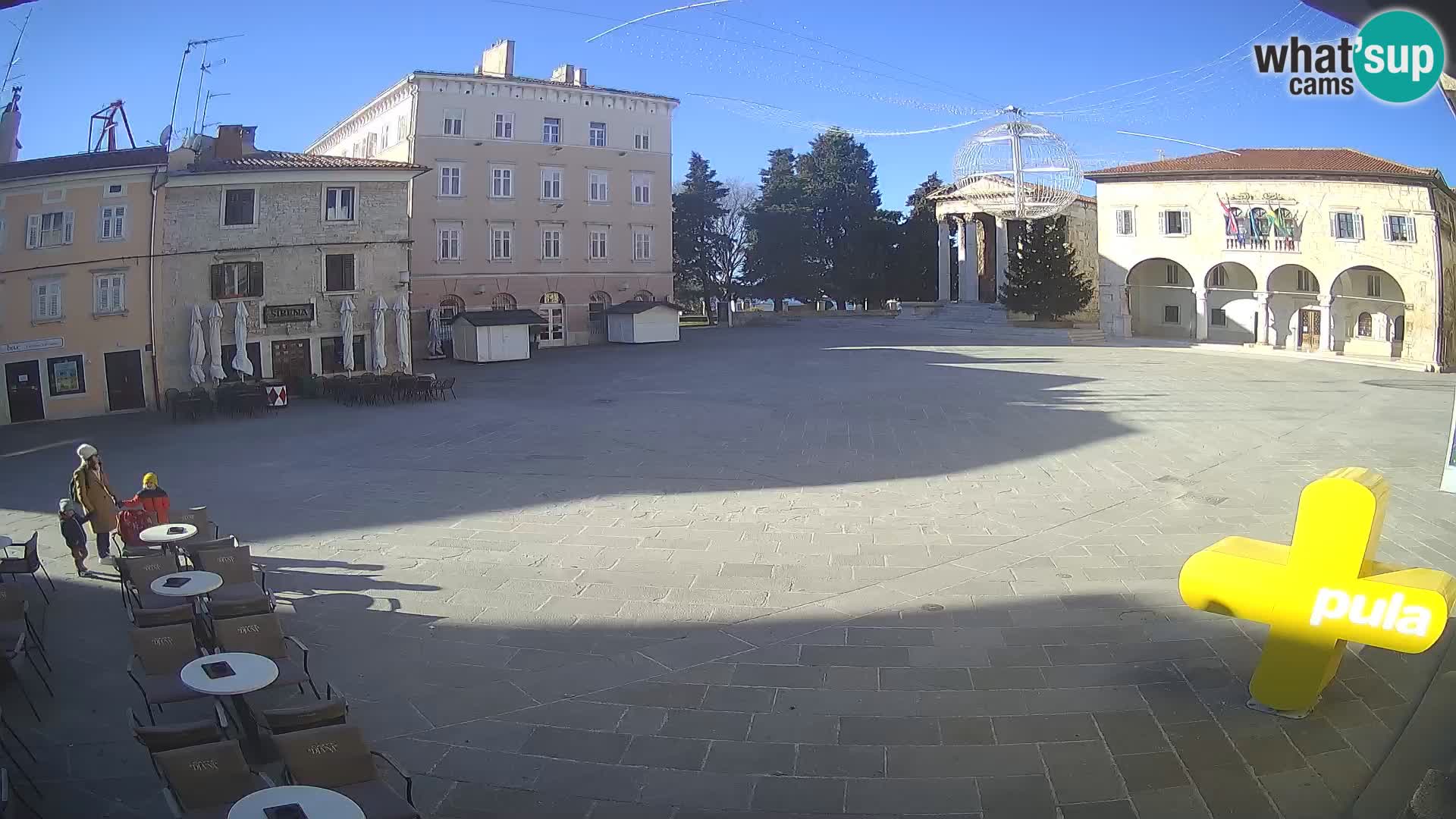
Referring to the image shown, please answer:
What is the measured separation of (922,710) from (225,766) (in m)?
3.91

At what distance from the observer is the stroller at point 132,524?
940 cm

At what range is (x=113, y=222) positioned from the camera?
20.9 meters

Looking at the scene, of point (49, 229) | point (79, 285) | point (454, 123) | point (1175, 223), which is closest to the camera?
point (49, 229)

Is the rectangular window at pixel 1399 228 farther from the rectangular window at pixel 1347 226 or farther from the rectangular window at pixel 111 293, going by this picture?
the rectangular window at pixel 111 293

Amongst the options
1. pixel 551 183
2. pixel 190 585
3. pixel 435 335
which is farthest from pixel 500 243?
pixel 190 585

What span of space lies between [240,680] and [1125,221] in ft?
131

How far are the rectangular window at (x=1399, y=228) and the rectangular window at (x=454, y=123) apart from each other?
31.8 meters

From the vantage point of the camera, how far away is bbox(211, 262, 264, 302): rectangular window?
24.2 meters

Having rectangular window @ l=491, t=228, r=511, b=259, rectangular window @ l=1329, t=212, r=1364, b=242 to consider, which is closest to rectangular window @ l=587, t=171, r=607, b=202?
rectangular window @ l=491, t=228, r=511, b=259

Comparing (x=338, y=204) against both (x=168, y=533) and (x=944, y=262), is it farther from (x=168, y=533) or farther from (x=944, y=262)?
(x=944, y=262)

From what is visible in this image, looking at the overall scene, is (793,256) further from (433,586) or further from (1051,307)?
(433,586)

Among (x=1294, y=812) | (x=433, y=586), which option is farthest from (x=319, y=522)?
(x=1294, y=812)

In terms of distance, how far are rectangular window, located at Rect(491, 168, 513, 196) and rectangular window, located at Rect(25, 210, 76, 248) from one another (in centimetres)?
2278

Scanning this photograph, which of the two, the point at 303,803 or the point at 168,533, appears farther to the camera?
the point at 168,533
